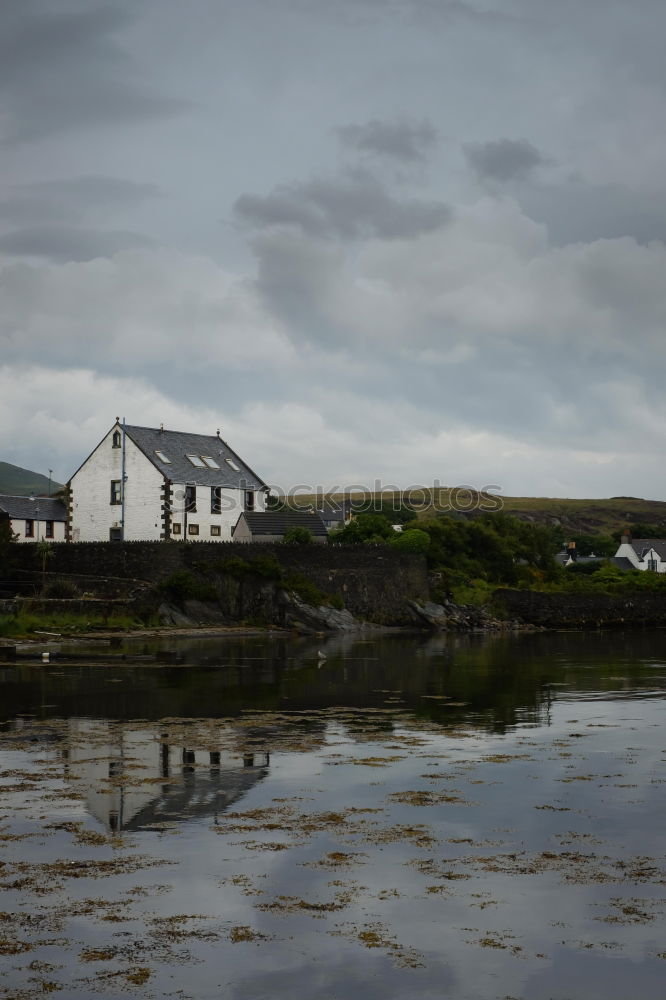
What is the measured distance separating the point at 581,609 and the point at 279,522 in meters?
22.6

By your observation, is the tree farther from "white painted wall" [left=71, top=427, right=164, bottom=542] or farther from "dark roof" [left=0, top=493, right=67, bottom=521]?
"dark roof" [left=0, top=493, right=67, bottom=521]

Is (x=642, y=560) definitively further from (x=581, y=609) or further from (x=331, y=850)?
(x=331, y=850)

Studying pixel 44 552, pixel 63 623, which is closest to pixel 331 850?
pixel 63 623

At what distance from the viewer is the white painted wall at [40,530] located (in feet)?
232

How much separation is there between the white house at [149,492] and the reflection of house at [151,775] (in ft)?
154

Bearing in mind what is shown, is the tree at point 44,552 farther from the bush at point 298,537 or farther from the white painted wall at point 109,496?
the bush at point 298,537

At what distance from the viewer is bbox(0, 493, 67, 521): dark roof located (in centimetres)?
7125

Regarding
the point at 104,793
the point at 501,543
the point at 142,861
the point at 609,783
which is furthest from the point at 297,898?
the point at 501,543

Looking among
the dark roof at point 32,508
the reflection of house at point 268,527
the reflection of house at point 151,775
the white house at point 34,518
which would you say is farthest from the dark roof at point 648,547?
the reflection of house at point 151,775

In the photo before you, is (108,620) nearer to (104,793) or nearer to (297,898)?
(104,793)

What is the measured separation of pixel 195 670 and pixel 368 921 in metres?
26.2

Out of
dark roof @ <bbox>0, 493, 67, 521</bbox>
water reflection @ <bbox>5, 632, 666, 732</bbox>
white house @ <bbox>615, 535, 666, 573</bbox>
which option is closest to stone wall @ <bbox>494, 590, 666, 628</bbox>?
water reflection @ <bbox>5, 632, 666, 732</bbox>

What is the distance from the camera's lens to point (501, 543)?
82750 mm

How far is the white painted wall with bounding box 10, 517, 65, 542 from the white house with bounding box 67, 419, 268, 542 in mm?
1989
